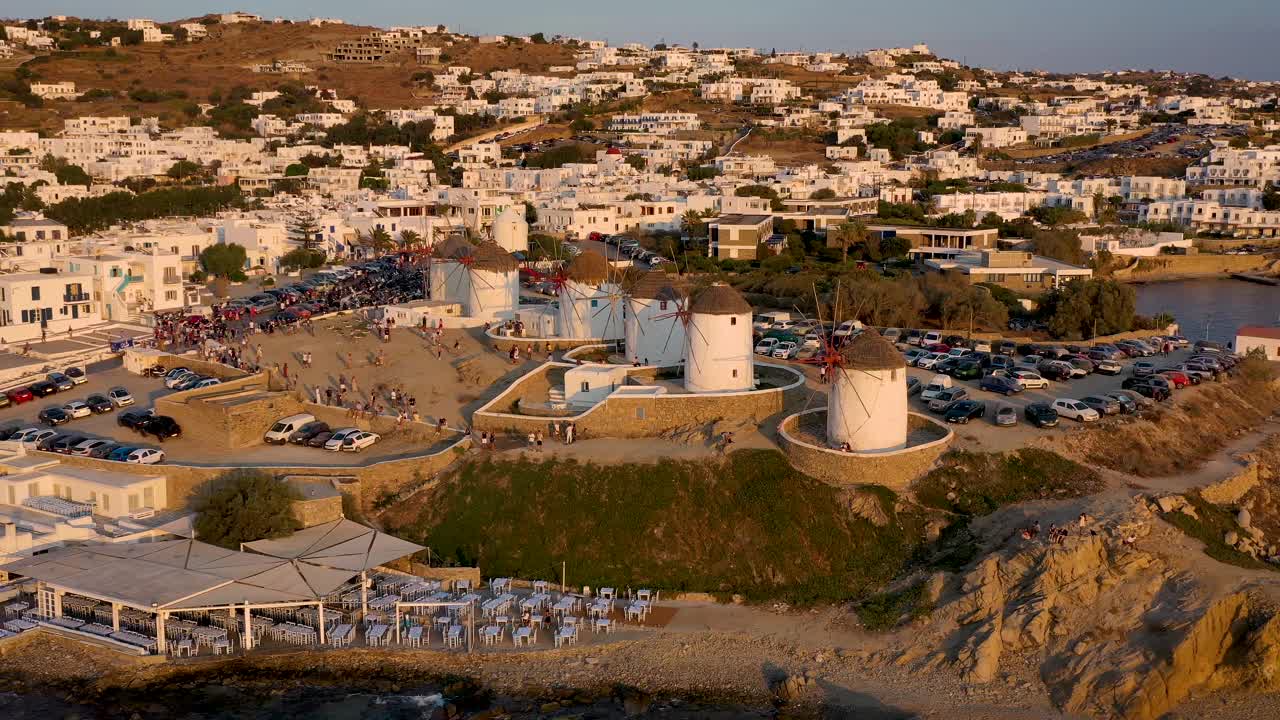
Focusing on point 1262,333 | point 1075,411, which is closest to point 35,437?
point 1075,411

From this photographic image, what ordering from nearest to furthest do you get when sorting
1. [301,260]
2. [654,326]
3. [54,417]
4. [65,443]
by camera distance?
[65,443] < [54,417] < [654,326] < [301,260]

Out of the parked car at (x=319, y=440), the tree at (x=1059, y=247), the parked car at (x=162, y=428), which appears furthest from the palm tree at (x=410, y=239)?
the parked car at (x=319, y=440)

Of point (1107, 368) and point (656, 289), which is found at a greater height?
point (656, 289)

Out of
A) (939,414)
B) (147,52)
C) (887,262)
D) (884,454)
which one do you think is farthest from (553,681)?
(147,52)

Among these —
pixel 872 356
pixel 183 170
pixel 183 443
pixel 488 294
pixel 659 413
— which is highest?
pixel 183 170

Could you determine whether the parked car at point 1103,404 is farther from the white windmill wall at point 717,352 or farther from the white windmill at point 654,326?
the white windmill at point 654,326

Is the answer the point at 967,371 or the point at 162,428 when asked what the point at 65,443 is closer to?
the point at 162,428

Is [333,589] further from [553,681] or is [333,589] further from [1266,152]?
[1266,152]
